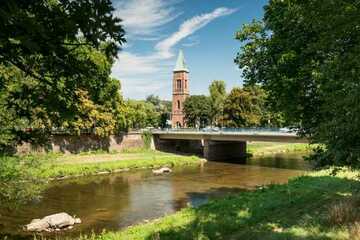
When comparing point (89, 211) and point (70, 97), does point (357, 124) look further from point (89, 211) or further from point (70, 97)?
point (89, 211)

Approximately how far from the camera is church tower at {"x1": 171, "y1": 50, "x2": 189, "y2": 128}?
357 feet

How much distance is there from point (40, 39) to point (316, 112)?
12183 mm

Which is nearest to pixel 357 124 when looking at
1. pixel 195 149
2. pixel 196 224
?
pixel 196 224

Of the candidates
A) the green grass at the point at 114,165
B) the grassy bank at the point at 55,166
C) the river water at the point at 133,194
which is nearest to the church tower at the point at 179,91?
the grassy bank at the point at 55,166

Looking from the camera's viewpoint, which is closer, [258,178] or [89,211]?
[89,211]

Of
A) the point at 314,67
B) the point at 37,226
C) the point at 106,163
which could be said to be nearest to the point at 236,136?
the point at 106,163

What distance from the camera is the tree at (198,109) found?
94.3 meters

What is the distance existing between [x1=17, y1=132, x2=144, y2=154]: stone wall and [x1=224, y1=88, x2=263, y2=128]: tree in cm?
1922

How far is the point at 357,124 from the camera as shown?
9039 millimetres

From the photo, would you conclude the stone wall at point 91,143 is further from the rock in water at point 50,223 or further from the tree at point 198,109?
the tree at point 198,109

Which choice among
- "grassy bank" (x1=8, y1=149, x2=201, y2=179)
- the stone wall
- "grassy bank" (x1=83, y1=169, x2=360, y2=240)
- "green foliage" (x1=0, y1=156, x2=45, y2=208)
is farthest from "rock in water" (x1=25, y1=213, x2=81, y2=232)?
the stone wall

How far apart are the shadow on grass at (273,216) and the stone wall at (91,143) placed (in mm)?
33985

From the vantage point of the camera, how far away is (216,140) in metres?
63.7

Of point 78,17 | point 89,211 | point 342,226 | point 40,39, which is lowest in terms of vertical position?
point 89,211
